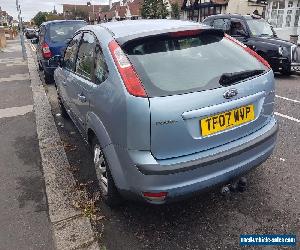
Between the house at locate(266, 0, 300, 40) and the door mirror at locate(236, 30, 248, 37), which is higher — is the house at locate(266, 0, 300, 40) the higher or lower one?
the higher one

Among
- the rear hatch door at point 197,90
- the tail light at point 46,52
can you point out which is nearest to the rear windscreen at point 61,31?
the tail light at point 46,52

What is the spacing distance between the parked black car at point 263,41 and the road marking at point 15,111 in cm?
533

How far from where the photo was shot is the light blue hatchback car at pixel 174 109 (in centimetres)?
246

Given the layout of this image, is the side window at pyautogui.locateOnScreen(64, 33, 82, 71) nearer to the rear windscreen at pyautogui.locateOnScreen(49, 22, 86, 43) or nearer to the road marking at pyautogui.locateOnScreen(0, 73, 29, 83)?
the rear windscreen at pyautogui.locateOnScreen(49, 22, 86, 43)

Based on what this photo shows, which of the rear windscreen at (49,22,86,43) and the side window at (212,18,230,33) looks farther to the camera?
the side window at (212,18,230,33)

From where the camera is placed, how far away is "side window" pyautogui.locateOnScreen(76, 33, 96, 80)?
11.2ft

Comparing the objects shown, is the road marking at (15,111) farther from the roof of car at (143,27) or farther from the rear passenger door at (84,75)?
the roof of car at (143,27)

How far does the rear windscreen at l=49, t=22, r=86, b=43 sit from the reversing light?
337 inches

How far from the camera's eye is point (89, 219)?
10.3 feet

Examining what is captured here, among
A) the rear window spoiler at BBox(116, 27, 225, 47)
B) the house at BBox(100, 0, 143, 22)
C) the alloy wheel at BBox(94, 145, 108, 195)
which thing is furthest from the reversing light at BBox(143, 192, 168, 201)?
the house at BBox(100, 0, 143, 22)

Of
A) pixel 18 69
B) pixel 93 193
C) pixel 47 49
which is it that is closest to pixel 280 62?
pixel 47 49

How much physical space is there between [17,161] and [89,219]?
192 cm

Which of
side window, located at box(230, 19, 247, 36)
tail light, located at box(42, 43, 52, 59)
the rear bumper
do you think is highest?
side window, located at box(230, 19, 247, 36)

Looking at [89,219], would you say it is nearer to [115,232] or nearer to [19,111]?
[115,232]
